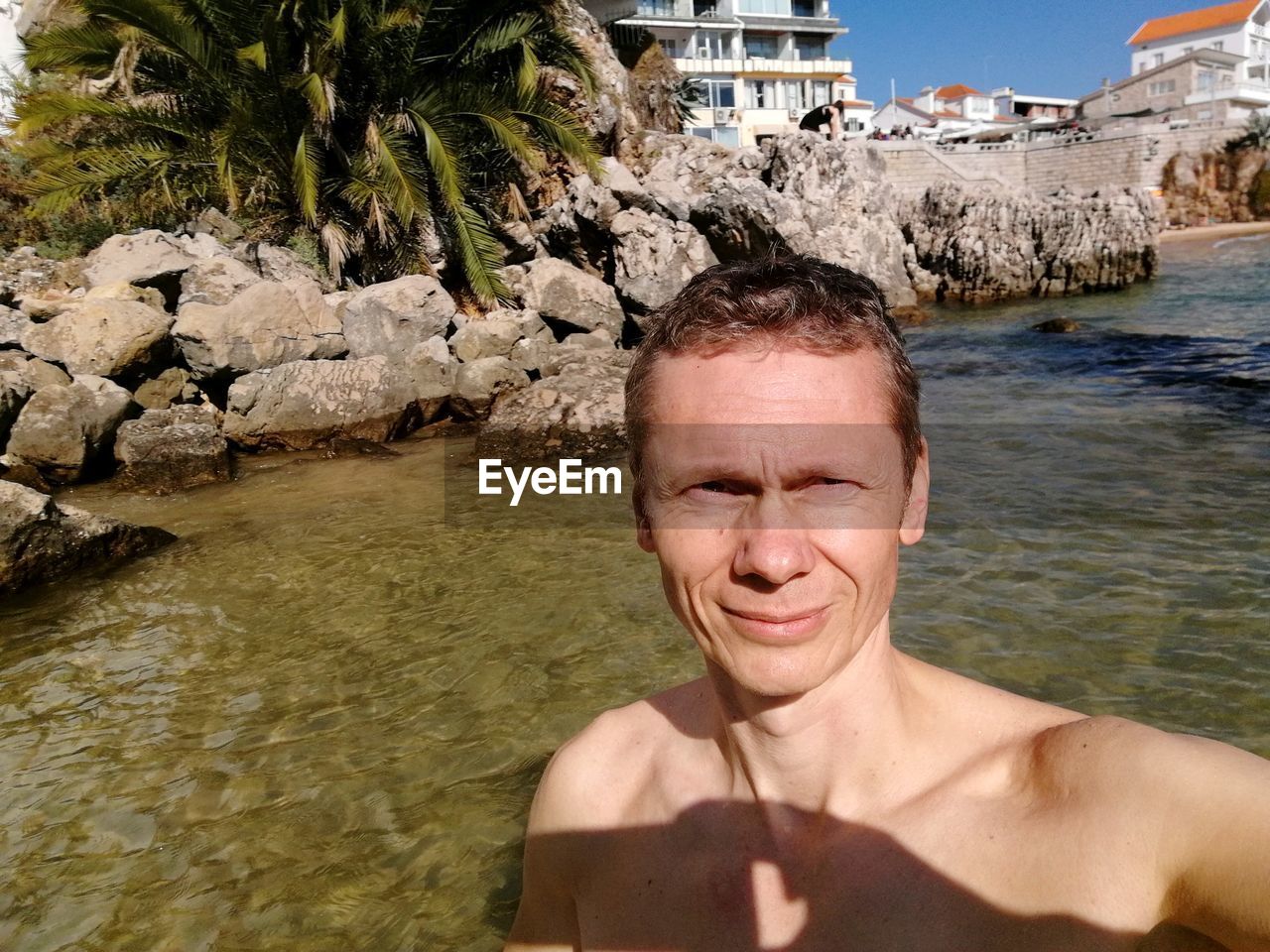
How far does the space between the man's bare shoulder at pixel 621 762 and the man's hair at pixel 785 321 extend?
65 cm

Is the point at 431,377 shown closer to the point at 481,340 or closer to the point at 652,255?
the point at 481,340

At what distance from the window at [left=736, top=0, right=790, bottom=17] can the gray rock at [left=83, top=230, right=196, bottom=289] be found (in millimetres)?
47771

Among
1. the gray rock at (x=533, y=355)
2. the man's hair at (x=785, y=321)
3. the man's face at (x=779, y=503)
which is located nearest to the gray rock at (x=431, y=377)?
the gray rock at (x=533, y=355)

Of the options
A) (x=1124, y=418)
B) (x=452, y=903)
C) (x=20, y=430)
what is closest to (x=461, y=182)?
(x=20, y=430)

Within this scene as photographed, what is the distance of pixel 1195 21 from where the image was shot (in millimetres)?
Answer: 71875

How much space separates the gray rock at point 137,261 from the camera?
41.4ft

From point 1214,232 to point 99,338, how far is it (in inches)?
1879

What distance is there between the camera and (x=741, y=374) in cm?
150

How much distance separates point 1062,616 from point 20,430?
10170mm

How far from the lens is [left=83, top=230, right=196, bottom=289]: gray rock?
12617 mm

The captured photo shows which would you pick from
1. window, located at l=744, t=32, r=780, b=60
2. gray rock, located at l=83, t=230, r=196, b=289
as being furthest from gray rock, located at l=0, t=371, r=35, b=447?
window, located at l=744, t=32, r=780, b=60

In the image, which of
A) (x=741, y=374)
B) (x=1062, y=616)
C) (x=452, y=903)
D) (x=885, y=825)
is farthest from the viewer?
(x=1062, y=616)

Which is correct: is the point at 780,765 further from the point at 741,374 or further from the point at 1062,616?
the point at 1062,616

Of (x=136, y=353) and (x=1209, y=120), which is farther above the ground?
(x=1209, y=120)
